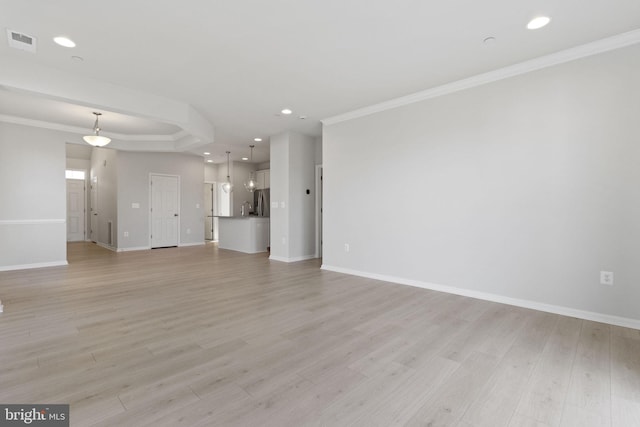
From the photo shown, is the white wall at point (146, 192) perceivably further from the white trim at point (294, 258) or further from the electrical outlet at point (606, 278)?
the electrical outlet at point (606, 278)

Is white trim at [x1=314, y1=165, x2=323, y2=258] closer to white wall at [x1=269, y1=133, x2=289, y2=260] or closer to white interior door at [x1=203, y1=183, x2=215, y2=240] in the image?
white wall at [x1=269, y1=133, x2=289, y2=260]

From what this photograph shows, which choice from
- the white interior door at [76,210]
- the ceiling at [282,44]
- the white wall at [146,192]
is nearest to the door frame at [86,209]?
the white interior door at [76,210]

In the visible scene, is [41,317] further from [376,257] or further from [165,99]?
[376,257]

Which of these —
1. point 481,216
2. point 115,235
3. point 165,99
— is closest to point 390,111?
point 481,216

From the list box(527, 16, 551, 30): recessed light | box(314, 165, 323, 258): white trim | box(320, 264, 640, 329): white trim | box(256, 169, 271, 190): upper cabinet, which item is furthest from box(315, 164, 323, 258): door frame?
box(527, 16, 551, 30): recessed light

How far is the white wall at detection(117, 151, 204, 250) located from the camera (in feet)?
25.7

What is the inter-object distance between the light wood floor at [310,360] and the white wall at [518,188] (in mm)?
438

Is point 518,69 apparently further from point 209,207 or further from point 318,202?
point 209,207

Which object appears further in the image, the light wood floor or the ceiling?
the ceiling

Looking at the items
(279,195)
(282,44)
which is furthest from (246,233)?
(282,44)

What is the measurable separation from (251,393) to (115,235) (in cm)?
798

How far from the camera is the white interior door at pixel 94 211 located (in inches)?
372

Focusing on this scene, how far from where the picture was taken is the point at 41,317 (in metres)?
3.03

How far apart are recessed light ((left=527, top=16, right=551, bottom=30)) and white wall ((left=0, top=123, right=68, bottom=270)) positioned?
25.5ft
